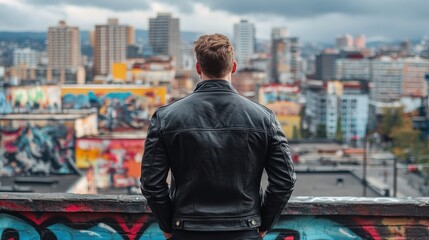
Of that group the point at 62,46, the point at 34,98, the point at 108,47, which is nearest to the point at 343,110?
the point at 34,98

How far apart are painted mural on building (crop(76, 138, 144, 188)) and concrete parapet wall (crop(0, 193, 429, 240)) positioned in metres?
40.0

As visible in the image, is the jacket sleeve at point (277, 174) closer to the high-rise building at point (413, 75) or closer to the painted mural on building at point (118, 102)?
the painted mural on building at point (118, 102)

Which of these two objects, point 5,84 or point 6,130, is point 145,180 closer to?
point 6,130

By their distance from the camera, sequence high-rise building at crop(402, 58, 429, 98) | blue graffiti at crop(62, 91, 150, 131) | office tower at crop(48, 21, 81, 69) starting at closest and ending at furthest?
blue graffiti at crop(62, 91, 150, 131) → high-rise building at crop(402, 58, 429, 98) → office tower at crop(48, 21, 81, 69)

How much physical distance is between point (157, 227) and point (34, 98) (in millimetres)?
56087

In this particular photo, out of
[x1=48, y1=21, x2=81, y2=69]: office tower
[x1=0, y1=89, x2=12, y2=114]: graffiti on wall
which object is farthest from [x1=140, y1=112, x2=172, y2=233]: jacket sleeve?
[x1=48, y1=21, x2=81, y2=69]: office tower

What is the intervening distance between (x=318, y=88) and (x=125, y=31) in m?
86.7

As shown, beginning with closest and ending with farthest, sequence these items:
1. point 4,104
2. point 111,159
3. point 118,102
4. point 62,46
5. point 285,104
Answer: point 111,159 < point 4,104 < point 118,102 < point 285,104 < point 62,46

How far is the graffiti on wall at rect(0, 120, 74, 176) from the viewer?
4591 cm

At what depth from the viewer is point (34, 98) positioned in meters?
59.2

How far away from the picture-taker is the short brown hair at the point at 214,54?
10.3ft

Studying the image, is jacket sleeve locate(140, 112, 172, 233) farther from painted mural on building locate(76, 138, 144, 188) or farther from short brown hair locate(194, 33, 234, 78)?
painted mural on building locate(76, 138, 144, 188)

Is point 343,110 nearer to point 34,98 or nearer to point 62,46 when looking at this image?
point 34,98

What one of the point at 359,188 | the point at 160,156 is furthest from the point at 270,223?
the point at 359,188
